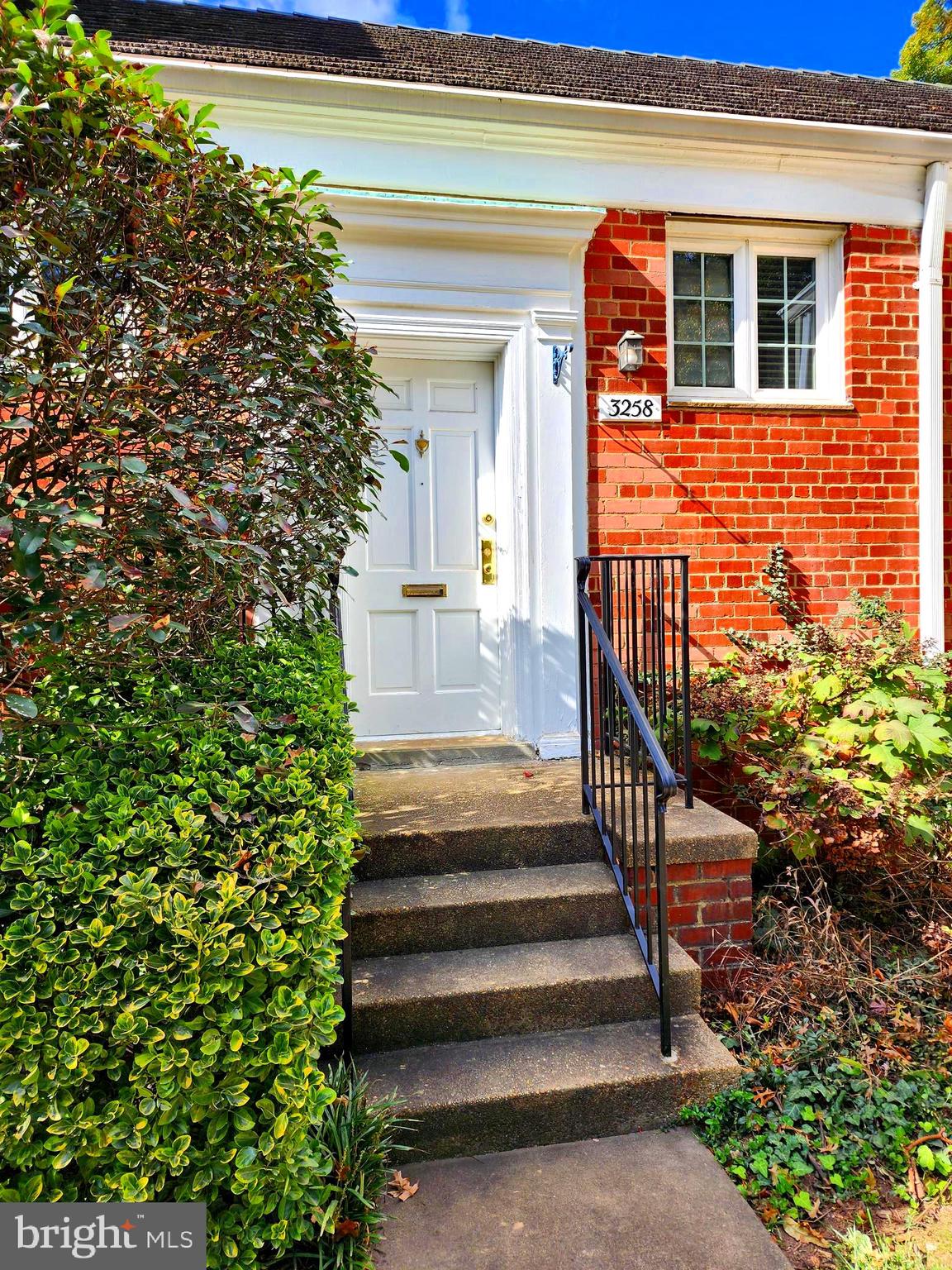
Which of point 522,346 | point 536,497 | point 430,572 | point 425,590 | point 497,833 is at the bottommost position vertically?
point 497,833

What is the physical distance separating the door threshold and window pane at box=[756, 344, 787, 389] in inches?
112

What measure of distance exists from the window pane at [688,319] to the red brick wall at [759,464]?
0.24m

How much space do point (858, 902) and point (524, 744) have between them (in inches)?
70.4

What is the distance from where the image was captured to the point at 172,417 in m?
→ 1.89

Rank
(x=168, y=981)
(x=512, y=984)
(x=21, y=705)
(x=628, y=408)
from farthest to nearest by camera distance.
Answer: (x=628, y=408), (x=512, y=984), (x=168, y=981), (x=21, y=705)

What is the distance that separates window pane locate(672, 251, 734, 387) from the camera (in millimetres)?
4723

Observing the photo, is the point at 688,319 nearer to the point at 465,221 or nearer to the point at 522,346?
the point at 522,346

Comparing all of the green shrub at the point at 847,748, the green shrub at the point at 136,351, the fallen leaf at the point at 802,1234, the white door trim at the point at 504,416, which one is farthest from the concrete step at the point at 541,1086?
the white door trim at the point at 504,416

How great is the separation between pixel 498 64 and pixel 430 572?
332cm

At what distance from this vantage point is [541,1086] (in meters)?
2.19

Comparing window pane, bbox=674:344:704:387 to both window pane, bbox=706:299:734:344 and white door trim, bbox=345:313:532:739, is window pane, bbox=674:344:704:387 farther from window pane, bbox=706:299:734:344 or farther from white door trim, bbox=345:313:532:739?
white door trim, bbox=345:313:532:739

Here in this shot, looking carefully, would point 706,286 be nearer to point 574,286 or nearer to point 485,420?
point 574,286

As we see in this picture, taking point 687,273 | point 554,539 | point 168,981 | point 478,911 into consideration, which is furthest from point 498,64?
point 168,981

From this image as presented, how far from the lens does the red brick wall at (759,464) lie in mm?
4492
